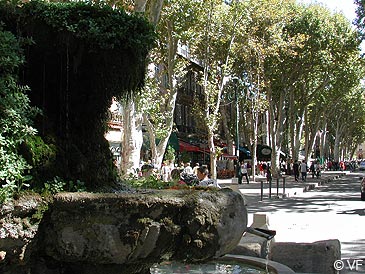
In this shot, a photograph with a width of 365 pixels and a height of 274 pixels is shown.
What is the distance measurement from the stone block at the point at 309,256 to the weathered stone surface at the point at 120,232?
316 centimetres

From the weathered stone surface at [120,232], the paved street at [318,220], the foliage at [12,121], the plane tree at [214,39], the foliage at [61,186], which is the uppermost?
the plane tree at [214,39]

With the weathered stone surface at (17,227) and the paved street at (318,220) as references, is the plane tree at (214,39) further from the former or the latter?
the weathered stone surface at (17,227)

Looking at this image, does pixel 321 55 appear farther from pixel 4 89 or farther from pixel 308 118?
pixel 4 89

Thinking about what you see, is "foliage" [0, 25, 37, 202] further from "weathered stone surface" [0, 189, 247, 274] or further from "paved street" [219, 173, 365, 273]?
"paved street" [219, 173, 365, 273]

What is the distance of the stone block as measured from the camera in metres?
7.00

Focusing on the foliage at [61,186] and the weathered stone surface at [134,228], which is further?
the foliage at [61,186]

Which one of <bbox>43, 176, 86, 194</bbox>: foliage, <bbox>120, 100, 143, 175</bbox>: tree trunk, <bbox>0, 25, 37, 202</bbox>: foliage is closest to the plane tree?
<bbox>120, 100, 143, 175</bbox>: tree trunk

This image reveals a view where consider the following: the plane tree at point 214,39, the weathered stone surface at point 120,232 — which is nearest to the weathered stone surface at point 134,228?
the weathered stone surface at point 120,232

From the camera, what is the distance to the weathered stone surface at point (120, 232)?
397 centimetres

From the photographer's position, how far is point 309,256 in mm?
7105

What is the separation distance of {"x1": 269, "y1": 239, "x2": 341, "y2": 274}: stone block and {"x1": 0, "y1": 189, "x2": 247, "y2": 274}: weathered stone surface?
3.16 meters

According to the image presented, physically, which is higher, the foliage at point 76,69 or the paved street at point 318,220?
the foliage at point 76,69

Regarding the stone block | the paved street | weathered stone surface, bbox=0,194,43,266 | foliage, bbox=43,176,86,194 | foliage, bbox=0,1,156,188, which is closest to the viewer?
weathered stone surface, bbox=0,194,43,266

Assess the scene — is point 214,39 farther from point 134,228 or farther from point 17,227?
point 17,227
